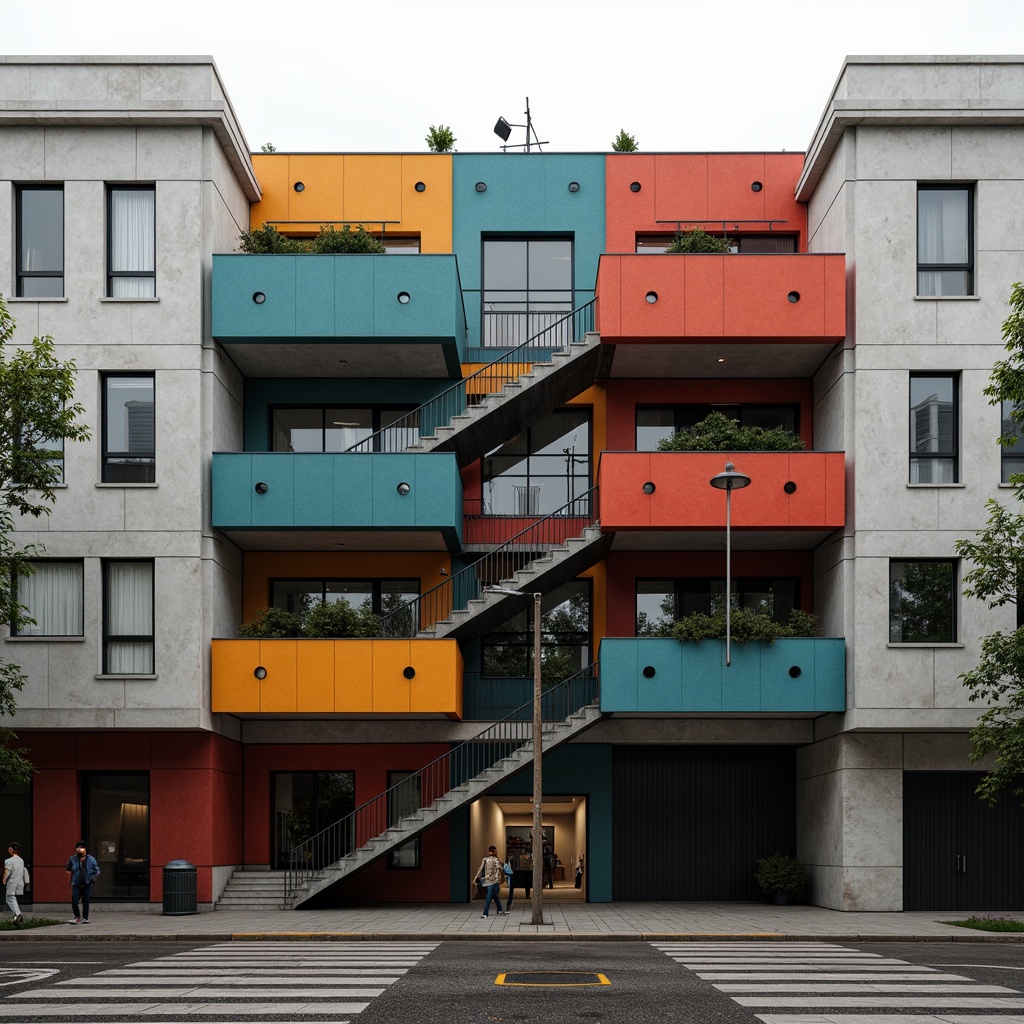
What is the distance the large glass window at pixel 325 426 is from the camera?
32.5 m

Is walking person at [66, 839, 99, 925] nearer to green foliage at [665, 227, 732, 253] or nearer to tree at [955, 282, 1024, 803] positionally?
tree at [955, 282, 1024, 803]

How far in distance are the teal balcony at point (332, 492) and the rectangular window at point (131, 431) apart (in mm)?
1529

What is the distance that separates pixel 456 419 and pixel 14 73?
12.6m

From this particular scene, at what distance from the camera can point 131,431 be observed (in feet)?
94.5

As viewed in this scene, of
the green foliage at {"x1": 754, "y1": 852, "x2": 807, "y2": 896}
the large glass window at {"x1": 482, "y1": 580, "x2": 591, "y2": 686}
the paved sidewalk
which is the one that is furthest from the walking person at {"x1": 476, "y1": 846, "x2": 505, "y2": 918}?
the green foliage at {"x1": 754, "y1": 852, "x2": 807, "y2": 896}

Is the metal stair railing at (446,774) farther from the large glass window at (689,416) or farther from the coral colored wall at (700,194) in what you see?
the coral colored wall at (700,194)

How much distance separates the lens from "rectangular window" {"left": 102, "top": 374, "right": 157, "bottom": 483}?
28734 millimetres

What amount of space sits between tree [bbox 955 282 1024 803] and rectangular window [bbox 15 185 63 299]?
67.2 feet

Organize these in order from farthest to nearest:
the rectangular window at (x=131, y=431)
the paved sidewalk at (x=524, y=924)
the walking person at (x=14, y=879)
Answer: the rectangular window at (x=131, y=431) < the walking person at (x=14, y=879) < the paved sidewalk at (x=524, y=924)

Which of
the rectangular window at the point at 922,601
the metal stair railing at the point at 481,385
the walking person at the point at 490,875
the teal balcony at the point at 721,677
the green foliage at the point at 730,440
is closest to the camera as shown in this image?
the walking person at the point at 490,875

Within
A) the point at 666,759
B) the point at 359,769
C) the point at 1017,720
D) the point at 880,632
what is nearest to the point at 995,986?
the point at 1017,720

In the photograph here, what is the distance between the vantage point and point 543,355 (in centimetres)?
3203

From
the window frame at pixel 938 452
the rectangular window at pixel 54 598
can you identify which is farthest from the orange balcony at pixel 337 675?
the window frame at pixel 938 452

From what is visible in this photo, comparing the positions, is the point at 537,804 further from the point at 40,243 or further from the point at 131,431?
the point at 40,243
